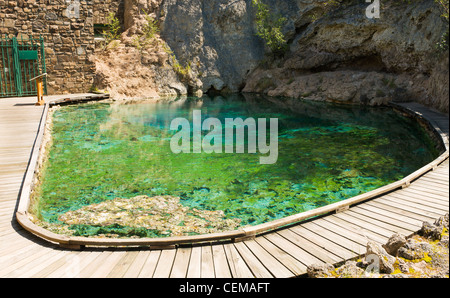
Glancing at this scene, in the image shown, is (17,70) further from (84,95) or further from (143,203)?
(143,203)

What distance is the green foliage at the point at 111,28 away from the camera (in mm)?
19961

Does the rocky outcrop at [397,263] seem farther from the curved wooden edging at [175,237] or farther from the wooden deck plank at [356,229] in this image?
the curved wooden edging at [175,237]

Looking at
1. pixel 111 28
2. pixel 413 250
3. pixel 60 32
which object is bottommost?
pixel 413 250

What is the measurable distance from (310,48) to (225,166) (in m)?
15.6

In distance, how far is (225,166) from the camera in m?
7.89

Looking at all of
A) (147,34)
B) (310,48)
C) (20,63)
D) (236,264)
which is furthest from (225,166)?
(147,34)

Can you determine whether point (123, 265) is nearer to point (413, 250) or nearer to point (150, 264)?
point (150, 264)

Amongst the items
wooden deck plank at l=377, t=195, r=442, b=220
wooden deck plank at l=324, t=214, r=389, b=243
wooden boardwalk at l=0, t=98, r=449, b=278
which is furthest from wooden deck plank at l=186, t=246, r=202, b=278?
wooden deck plank at l=377, t=195, r=442, b=220

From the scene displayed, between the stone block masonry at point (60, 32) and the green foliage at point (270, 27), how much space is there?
35.1 feet

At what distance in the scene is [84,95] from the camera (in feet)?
53.0

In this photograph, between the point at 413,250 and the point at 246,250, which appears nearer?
the point at 413,250

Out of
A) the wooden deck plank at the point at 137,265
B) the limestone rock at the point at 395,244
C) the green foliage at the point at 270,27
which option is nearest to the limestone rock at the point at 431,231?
the limestone rock at the point at 395,244

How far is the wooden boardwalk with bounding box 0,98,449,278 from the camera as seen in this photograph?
3.17 meters

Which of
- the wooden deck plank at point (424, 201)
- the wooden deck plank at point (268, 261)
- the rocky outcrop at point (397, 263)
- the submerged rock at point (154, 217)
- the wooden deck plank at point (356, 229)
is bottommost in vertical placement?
the submerged rock at point (154, 217)
